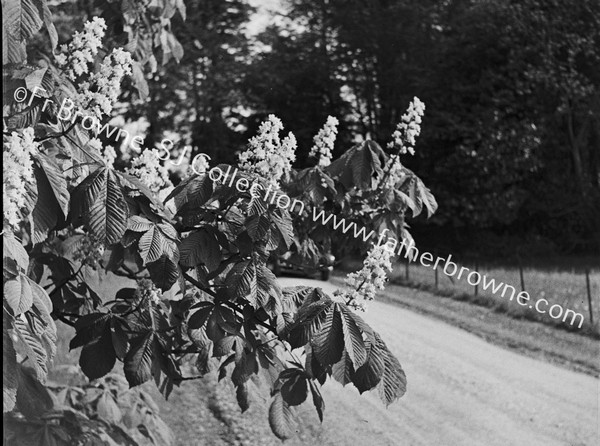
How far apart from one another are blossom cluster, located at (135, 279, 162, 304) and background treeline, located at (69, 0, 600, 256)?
56 centimetres

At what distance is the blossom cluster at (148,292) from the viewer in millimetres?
1347

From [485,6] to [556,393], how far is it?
1090 mm

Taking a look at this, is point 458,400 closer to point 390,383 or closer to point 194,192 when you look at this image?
point 390,383

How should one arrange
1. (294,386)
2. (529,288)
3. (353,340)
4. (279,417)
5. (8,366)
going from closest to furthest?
(8,366)
(353,340)
(294,386)
(279,417)
(529,288)

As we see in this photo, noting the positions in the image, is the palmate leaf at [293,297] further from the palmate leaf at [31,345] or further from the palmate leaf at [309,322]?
the palmate leaf at [31,345]

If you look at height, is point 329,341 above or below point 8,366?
above

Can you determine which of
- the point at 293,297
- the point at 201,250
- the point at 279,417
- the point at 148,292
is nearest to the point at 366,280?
the point at 293,297

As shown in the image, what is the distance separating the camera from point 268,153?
1229 mm

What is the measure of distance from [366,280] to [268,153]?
28cm

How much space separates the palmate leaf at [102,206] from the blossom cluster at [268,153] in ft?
1.03

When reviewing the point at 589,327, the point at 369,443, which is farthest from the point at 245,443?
the point at 589,327

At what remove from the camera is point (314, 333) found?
0.97 metres

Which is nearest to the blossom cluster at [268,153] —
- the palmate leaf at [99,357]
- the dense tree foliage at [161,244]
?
the dense tree foliage at [161,244]

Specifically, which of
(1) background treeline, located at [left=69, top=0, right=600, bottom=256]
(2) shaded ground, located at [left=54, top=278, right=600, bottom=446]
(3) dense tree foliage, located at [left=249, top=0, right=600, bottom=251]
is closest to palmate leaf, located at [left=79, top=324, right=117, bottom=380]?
(2) shaded ground, located at [left=54, top=278, right=600, bottom=446]
